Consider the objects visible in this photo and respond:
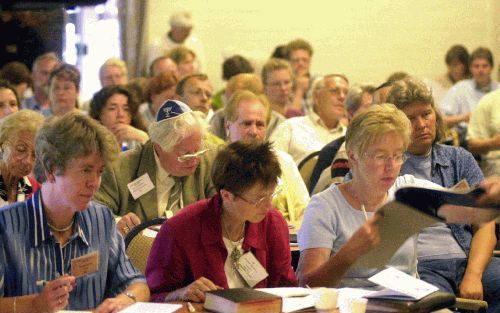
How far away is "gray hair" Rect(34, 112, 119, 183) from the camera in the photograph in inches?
123

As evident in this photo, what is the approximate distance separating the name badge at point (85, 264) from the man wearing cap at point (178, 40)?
25.0 feet

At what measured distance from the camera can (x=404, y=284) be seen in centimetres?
317

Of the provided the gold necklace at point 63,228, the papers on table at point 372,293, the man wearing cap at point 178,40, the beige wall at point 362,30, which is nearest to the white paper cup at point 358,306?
the papers on table at point 372,293

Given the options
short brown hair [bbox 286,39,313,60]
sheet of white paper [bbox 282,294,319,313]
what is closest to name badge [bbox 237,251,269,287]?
sheet of white paper [bbox 282,294,319,313]

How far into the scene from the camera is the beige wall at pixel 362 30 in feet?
39.0

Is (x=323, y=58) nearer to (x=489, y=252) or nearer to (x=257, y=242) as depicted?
(x=489, y=252)

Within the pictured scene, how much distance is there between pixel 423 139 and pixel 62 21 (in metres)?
6.20

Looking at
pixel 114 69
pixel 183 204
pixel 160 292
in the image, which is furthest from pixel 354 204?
pixel 114 69

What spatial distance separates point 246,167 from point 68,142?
2.24 ft

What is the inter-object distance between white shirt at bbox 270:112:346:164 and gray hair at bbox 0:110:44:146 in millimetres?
3166

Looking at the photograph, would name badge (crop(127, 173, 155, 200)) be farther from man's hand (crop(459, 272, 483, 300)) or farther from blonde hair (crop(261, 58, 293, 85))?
blonde hair (crop(261, 58, 293, 85))

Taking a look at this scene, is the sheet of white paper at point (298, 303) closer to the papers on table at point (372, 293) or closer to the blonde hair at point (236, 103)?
the papers on table at point (372, 293)

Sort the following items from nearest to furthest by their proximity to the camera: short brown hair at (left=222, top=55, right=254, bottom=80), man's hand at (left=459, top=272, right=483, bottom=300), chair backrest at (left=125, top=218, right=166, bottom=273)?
chair backrest at (left=125, top=218, right=166, bottom=273) → man's hand at (left=459, top=272, right=483, bottom=300) → short brown hair at (left=222, top=55, right=254, bottom=80)

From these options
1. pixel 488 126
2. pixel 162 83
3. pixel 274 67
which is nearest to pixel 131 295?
pixel 162 83
